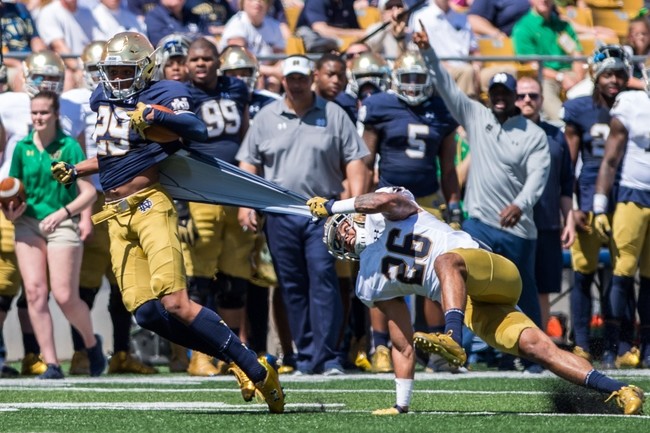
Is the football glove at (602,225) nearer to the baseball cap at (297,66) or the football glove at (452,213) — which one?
the football glove at (452,213)

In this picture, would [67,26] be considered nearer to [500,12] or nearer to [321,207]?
[500,12]

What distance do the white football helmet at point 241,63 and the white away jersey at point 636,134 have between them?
2.75 meters

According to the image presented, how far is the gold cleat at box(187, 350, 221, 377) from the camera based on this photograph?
10.8 metres

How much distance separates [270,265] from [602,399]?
4.36 metres

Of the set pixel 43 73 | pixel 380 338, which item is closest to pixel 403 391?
pixel 380 338

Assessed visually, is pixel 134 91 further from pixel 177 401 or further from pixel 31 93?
pixel 31 93

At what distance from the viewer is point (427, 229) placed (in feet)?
24.0

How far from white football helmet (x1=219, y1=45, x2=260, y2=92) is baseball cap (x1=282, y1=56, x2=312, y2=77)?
0.78 meters

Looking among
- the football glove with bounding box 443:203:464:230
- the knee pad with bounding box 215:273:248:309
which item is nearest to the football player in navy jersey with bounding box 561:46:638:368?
the football glove with bounding box 443:203:464:230

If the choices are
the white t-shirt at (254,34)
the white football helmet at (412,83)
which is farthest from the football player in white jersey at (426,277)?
the white t-shirt at (254,34)

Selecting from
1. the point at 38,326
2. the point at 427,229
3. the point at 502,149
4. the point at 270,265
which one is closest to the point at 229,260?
the point at 270,265

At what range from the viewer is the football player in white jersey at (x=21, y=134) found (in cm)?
1074

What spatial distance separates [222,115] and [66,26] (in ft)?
9.98

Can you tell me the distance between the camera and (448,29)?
553 inches
